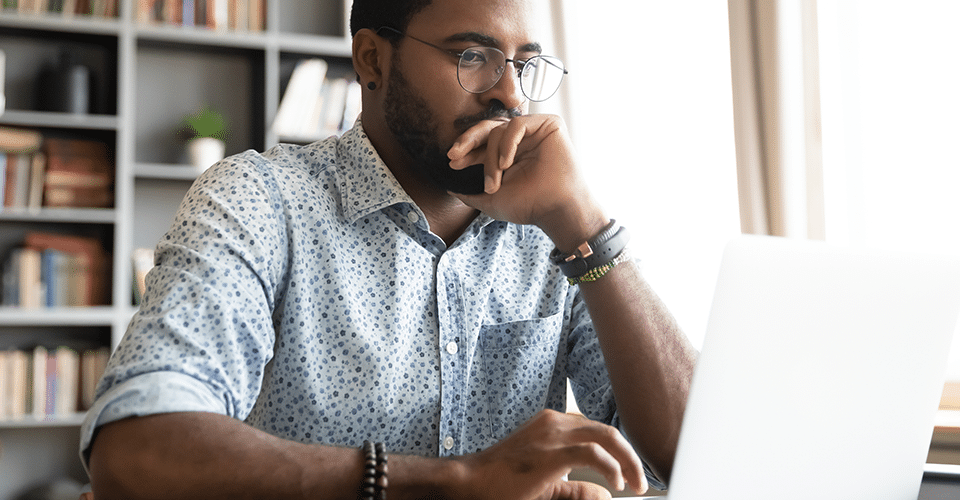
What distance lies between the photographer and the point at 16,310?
260 cm

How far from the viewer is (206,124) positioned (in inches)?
112

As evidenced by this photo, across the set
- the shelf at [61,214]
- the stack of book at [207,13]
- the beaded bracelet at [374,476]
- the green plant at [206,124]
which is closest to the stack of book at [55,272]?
the shelf at [61,214]

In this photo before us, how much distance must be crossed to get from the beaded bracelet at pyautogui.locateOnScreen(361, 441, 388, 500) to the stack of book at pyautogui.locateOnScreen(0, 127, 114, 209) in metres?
2.48

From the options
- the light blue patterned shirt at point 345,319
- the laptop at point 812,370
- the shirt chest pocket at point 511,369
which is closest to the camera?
the laptop at point 812,370

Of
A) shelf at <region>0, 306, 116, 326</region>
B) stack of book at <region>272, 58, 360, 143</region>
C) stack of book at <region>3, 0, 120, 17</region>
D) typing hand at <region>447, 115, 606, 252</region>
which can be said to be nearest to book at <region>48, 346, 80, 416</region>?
shelf at <region>0, 306, 116, 326</region>

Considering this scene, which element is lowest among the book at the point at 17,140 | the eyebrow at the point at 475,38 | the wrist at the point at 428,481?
the wrist at the point at 428,481

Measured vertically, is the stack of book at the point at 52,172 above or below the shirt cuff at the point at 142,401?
above

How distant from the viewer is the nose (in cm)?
120

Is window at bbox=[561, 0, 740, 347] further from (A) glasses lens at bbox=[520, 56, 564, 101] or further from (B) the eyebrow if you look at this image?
(B) the eyebrow

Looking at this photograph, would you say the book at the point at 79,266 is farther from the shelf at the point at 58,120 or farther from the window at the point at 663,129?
the window at the point at 663,129

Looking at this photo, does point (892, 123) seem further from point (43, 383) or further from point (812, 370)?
point (43, 383)

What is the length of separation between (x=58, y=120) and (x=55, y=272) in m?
0.55

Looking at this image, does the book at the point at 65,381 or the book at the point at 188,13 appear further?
the book at the point at 188,13

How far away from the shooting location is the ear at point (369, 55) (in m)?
1.31
